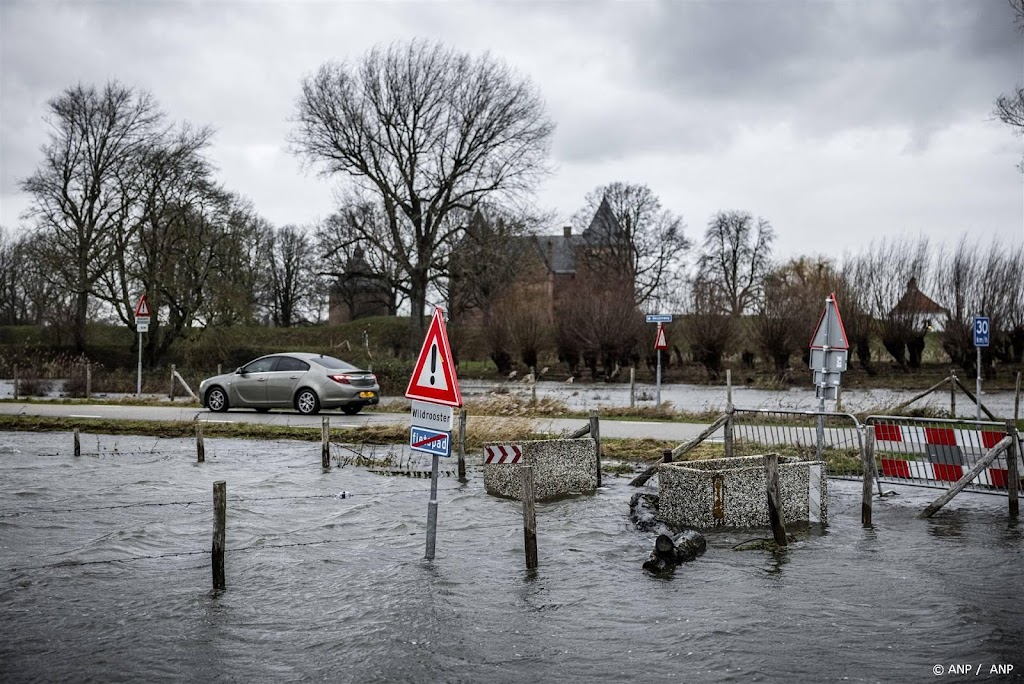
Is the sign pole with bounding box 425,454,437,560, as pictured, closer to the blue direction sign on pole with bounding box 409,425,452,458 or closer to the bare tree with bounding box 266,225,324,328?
the blue direction sign on pole with bounding box 409,425,452,458

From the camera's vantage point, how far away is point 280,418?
2228 centimetres

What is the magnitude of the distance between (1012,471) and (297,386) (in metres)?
16.3

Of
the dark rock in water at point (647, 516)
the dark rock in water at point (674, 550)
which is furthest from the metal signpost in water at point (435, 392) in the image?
the dark rock in water at point (647, 516)

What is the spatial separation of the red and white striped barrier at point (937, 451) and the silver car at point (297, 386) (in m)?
13.4

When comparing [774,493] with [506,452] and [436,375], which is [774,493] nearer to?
[506,452]

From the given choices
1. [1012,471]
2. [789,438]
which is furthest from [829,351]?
[1012,471]

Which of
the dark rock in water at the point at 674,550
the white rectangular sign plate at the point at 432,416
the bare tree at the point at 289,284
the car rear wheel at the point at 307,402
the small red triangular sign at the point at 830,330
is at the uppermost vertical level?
the bare tree at the point at 289,284

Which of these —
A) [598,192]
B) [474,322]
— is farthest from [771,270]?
[474,322]

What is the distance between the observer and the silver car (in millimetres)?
23062

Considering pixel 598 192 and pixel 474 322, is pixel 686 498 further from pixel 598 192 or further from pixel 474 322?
pixel 598 192

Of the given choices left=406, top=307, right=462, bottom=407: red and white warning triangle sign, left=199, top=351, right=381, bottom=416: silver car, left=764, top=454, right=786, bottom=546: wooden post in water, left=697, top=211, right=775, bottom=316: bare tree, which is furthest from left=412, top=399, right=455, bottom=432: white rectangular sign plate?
left=697, top=211, right=775, bottom=316: bare tree

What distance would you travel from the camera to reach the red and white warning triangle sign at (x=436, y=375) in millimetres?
8938

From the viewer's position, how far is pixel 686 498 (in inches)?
424

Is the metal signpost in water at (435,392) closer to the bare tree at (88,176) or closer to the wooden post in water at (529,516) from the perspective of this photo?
the wooden post in water at (529,516)
